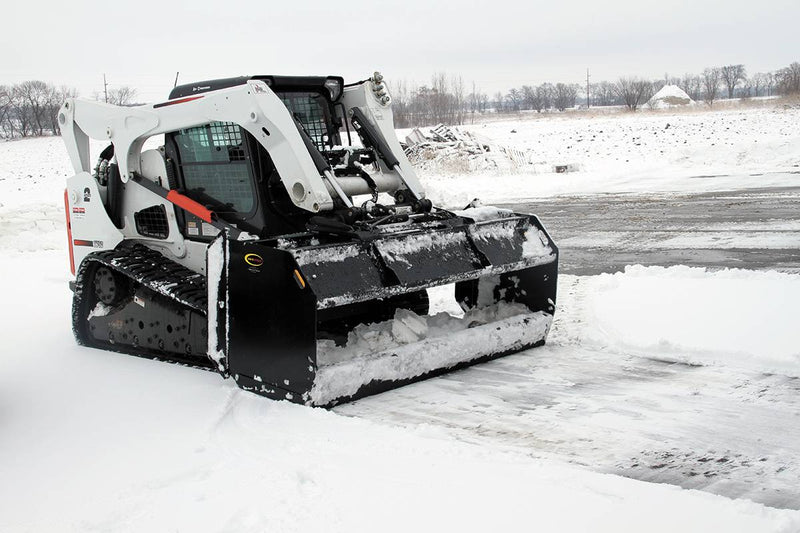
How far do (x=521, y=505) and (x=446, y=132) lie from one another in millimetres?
26243

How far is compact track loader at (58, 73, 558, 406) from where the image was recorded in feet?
17.6

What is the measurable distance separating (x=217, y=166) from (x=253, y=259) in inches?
54.1

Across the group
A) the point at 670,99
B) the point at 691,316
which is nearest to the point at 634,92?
the point at 670,99

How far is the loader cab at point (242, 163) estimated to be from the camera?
245 inches

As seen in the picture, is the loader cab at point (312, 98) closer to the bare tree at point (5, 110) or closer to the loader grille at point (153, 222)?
the loader grille at point (153, 222)

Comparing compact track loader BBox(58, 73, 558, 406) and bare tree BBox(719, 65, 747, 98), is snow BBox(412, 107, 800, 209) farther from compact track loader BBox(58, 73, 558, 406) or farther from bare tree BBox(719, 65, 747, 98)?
bare tree BBox(719, 65, 747, 98)

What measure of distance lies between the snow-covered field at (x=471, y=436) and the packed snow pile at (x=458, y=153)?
18.8 metres

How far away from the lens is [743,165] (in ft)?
75.8

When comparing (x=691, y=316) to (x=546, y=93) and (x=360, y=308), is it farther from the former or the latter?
(x=546, y=93)

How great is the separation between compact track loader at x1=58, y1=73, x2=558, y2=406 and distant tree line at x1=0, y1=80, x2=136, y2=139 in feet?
141

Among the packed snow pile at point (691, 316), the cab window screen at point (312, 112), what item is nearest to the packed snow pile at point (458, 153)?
the packed snow pile at point (691, 316)

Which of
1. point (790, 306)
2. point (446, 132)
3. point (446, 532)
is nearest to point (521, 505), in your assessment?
point (446, 532)

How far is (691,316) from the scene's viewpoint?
709 cm

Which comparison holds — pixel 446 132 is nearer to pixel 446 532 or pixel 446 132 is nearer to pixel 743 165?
pixel 743 165
